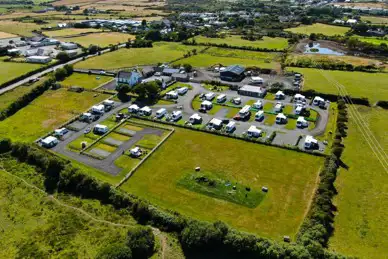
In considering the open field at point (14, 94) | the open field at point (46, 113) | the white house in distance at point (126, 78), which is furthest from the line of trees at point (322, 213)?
the open field at point (14, 94)

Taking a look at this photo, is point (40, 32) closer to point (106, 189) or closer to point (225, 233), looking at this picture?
point (106, 189)

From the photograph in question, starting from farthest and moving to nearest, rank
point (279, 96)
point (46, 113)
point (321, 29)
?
point (321, 29) → point (279, 96) → point (46, 113)

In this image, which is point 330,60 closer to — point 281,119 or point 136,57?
point 281,119

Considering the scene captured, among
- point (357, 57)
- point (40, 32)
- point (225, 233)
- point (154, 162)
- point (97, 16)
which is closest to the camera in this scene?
point (225, 233)

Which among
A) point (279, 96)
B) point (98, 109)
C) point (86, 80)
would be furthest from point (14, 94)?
point (279, 96)

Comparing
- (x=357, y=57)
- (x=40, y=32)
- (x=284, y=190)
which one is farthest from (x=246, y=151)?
(x=40, y=32)

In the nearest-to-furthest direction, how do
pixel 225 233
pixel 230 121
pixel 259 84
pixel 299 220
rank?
1. pixel 225 233
2. pixel 299 220
3. pixel 230 121
4. pixel 259 84
